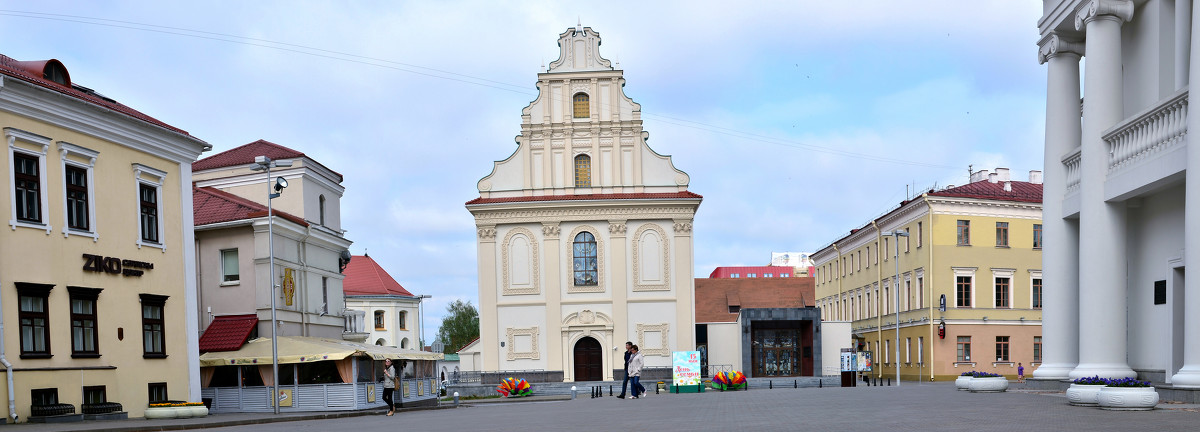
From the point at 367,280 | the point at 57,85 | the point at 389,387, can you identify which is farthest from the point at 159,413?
the point at 367,280

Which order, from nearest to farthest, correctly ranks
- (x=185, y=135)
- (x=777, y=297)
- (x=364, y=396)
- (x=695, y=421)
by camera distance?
(x=695, y=421), (x=185, y=135), (x=364, y=396), (x=777, y=297)

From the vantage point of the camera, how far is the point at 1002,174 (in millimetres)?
69062

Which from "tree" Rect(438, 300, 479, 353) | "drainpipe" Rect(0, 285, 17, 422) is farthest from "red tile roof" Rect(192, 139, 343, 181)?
"tree" Rect(438, 300, 479, 353)

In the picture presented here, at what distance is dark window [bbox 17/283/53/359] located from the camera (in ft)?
74.8

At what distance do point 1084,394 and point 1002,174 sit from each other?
5509 cm

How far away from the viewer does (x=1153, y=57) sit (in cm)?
2081

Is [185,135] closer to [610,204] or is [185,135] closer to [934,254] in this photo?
[610,204]

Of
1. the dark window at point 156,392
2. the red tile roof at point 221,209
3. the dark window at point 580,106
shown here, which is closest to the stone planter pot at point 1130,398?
the dark window at point 156,392

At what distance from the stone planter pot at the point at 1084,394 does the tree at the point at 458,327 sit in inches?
4330

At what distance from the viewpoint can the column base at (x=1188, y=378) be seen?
1686 cm

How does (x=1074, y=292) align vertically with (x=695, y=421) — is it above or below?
above

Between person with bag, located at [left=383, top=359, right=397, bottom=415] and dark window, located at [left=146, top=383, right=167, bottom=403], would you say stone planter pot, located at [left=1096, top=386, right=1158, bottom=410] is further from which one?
dark window, located at [left=146, top=383, right=167, bottom=403]

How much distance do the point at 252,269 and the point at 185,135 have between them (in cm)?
692

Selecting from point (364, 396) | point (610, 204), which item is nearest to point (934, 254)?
point (610, 204)
